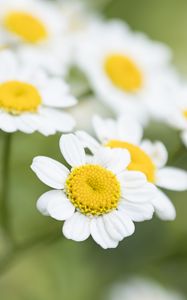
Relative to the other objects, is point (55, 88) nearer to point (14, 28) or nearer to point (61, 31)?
point (14, 28)

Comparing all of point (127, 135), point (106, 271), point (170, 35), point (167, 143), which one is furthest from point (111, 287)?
point (170, 35)

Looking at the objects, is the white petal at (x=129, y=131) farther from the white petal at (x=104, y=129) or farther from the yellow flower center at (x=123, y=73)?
the yellow flower center at (x=123, y=73)

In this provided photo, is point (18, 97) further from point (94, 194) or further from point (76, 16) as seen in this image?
point (76, 16)

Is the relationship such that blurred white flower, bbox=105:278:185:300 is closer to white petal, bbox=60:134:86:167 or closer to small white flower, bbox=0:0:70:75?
small white flower, bbox=0:0:70:75

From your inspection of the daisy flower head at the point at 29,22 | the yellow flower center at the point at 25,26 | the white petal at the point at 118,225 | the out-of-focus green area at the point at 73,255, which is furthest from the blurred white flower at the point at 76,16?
the white petal at the point at 118,225

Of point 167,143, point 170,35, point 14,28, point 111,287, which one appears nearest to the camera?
point 14,28

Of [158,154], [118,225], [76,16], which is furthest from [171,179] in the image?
[76,16]
